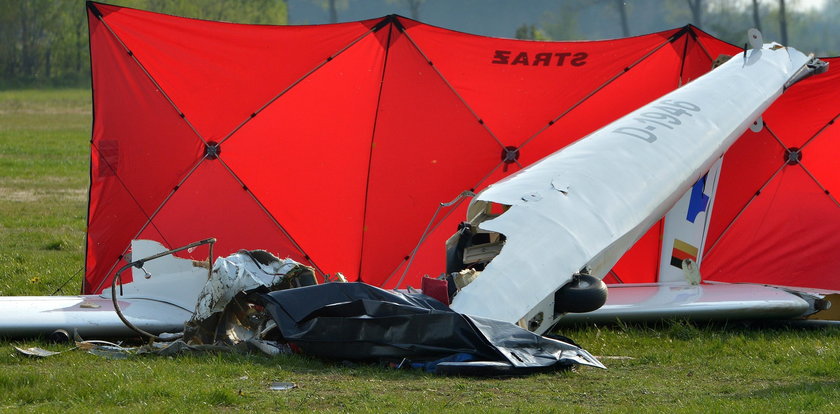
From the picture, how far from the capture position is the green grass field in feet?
20.2

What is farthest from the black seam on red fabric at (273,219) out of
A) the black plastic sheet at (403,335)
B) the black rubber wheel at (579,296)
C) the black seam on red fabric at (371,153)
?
the black rubber wheel at (579,296)

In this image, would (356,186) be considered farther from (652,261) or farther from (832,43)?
(832,43)

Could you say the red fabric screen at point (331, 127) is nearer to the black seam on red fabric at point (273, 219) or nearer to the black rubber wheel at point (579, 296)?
the black seam on red fabric at point (273, 219)

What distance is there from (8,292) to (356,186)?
10.9ft

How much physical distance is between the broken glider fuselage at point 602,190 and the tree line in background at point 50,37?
50214 mm

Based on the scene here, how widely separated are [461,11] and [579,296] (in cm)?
6046

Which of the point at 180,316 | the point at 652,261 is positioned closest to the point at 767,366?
the point at 652,261

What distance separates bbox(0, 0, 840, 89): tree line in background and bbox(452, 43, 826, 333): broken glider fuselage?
27.7m

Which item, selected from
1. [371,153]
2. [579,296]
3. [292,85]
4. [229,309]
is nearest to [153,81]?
[292,85]

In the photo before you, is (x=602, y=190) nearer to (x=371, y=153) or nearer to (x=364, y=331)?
(x=364, y=331)

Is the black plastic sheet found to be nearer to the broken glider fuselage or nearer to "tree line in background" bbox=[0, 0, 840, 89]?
Result: the broken glider fuselage

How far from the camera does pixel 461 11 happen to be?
6681 cm

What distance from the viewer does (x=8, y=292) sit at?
401 inches

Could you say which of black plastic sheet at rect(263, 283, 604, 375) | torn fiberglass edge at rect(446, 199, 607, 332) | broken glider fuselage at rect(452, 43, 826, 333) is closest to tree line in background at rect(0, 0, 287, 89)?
broken glider fuselage at rect(452, 43, 826, 333)
